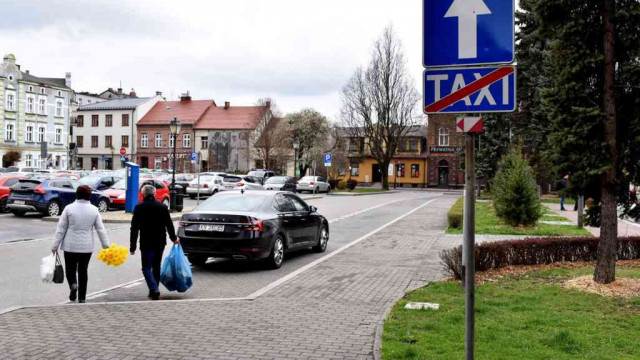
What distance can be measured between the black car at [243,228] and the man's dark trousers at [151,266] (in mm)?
2256

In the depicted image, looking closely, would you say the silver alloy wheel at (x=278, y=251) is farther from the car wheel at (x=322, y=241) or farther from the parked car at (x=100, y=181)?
the parked car at (x=100, y=181)

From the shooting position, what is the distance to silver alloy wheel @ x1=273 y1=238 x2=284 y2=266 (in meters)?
11.4

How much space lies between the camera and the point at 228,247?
35.4 ft

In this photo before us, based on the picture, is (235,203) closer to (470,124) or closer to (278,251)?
(278,251)

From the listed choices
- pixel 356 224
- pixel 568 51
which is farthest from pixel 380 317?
pixel 356 224

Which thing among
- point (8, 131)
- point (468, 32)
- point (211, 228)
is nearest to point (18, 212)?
point (211, 228)

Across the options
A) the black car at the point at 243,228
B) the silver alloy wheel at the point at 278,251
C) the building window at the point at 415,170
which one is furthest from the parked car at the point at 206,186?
the building window at the point at 415,170

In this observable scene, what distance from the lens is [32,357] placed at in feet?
17.5

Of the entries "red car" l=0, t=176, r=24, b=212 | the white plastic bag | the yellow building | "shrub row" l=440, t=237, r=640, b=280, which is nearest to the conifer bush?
"shrub row" l=440, t=237, r=640, b=280

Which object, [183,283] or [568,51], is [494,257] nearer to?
[568,51]

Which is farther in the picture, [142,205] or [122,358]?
[142,205]

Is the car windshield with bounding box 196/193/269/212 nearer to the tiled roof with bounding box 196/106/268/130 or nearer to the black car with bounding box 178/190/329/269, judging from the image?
the black car with bounding box 178/190/329/269

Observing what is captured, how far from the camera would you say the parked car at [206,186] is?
39938 mm

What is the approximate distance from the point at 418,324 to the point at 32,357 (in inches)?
154
